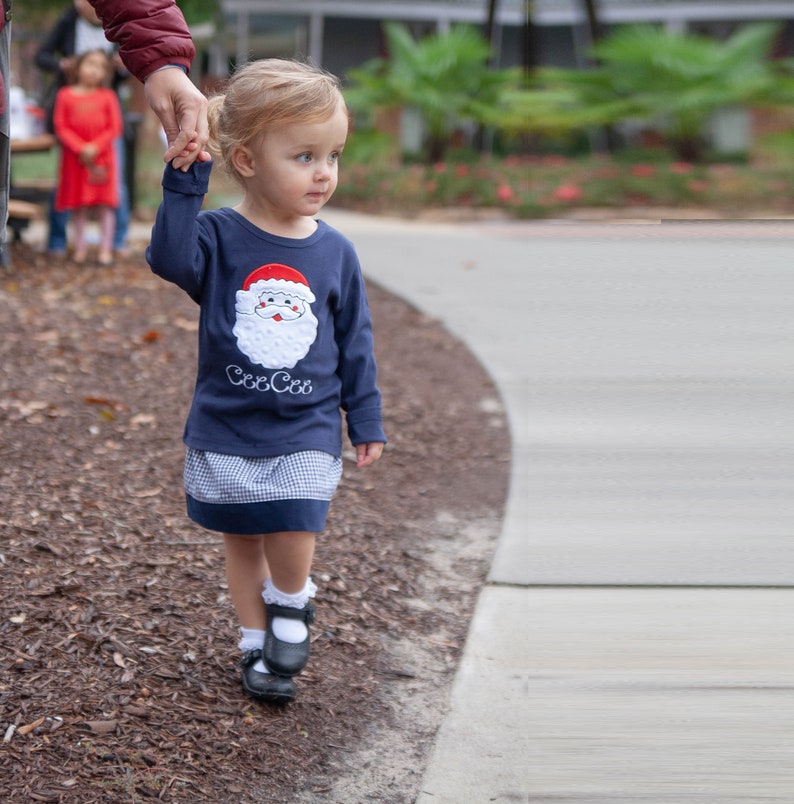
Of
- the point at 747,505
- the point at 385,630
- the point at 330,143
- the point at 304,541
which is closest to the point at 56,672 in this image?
the point at 304,541

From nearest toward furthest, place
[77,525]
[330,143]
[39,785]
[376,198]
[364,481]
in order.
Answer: [39,785]
[330,143]
[77,525]
[364,481]
[376,198]

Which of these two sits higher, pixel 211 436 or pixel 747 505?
pixel 211 436

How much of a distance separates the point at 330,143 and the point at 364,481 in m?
1.96

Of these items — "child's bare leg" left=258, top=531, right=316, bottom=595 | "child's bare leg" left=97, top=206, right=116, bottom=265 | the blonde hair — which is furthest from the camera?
"child's bare leg" left=97, top=206, right=116, bottom=265

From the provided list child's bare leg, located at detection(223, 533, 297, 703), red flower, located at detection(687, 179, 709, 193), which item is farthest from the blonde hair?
red flower, located at detection(687, 179, 709, 193)

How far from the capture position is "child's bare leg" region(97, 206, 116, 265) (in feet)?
23.7

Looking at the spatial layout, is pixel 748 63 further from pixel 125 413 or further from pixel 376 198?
pixel 376 198

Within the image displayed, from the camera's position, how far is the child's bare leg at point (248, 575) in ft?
7.92

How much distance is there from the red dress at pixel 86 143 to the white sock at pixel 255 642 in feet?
17.2

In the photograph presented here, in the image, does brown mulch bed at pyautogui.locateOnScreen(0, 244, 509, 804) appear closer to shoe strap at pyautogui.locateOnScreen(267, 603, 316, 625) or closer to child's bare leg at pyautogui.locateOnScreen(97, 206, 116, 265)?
shoe strap at pyautogui.locateOnScreen(267, 603, 316, 625)

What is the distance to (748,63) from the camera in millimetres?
4652

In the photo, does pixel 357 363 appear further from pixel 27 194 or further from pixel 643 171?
pixel 27 194

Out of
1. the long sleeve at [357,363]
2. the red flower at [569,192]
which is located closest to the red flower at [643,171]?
Result: the red flower at [569,192]

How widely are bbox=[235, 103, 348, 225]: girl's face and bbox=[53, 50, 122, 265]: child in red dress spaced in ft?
17.0
